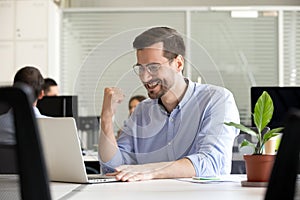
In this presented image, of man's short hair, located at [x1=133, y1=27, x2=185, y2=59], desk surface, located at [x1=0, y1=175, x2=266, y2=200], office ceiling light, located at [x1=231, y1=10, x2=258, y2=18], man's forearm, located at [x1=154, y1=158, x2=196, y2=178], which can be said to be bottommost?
man's forearm, located at [x1=154, y1=158, x2=196, y2=178]

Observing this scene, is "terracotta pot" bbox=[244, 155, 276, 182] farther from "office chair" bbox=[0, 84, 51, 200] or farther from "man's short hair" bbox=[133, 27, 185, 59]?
"office chair" bbox=[0, 84, 51, 200]

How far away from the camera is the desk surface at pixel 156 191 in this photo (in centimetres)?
164

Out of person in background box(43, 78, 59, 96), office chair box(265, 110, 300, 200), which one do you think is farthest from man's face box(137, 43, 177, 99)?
person in background box(43, 78, 59, 96)

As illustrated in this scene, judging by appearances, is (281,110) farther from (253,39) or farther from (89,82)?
(253,39)

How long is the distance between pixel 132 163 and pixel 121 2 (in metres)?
5.09

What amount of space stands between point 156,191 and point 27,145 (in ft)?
3.16

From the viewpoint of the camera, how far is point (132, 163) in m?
2.47

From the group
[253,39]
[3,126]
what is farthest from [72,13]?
[3,126]

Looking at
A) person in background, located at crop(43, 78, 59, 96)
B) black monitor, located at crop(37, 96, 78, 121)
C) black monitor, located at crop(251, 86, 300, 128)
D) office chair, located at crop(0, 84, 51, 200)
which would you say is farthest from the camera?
person in background, located at crop(43, 78, 59, 96)

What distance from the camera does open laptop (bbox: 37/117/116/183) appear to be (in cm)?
191

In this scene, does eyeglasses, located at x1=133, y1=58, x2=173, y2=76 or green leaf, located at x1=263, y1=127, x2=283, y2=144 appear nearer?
green leaf, located at x1=263, y1=127, x2=283, y2=144

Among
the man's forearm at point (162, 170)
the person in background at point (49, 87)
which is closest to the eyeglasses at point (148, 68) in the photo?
the man's forearm at point (162, 170)

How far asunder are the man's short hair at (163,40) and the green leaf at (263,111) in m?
0.51

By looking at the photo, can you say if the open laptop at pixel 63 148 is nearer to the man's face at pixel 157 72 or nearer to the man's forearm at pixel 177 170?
the man's forearm at pixel 177 170
